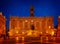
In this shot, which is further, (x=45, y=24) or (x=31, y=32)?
(x=45, y=24)

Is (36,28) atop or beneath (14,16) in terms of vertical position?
beneath

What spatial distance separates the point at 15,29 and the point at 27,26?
3.48 m

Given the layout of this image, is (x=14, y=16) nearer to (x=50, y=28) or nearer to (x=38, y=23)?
(x=38, y=23)

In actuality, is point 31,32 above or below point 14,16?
below

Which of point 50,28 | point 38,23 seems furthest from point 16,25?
point 50,28

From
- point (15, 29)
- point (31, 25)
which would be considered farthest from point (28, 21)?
point (15, 29)

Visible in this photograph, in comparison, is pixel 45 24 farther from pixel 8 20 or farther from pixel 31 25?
pixel 8 20

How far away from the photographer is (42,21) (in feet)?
153

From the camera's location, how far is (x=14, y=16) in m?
45.9

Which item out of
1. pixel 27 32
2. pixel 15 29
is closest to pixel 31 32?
pixel 27 32

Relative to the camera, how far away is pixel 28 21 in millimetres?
46438

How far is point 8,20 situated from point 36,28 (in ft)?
23.1

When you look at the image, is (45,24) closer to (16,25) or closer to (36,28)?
(36,28)

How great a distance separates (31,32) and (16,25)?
6529mm
